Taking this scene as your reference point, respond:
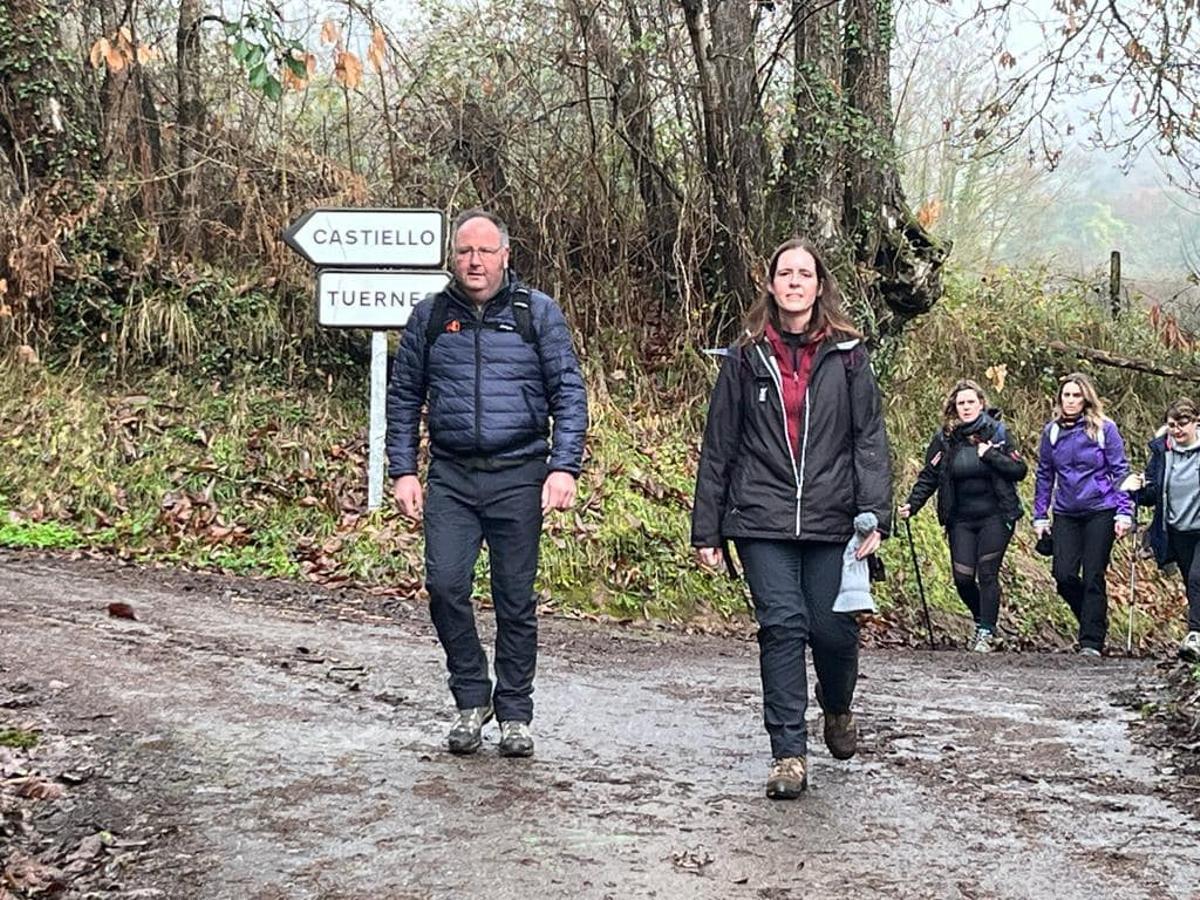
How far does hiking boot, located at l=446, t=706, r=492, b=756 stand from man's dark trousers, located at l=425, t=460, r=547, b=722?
1.2 inches

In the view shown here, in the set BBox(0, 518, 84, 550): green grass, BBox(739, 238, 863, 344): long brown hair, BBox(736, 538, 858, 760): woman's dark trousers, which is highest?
BBox(739, 238, 863, 344): long brown hair

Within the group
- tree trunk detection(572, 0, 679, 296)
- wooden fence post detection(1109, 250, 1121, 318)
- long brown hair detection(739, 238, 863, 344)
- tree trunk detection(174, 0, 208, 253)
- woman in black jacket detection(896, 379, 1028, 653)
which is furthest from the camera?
wooden fence post detection(1109, 250, 1121, 318)

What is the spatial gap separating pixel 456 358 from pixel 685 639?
5.45 metres

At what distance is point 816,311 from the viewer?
5.55 meters

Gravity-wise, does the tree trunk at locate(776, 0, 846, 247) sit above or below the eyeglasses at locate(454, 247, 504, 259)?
above

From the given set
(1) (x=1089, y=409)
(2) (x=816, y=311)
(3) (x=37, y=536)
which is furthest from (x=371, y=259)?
(2) (x=816, y=311)

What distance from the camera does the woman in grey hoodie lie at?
11.0m

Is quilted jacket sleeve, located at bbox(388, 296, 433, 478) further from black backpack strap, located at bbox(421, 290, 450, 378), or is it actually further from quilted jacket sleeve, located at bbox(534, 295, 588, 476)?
quilted jacket sleeve, located at bbox(534, 295, 588, 476)

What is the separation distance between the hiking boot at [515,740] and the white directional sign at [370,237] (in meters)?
6.28

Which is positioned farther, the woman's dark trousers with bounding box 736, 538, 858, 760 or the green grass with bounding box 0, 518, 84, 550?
the green grass with bounding box 0, 518, 84, 550

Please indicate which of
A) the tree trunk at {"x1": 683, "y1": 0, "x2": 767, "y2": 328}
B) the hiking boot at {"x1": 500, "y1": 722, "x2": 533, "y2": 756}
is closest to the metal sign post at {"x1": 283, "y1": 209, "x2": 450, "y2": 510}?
the tree trunk at {"x1": 683, "y1": 0, "x2": 767, "y2": 328}

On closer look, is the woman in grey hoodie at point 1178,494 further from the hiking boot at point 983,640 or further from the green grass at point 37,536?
the green grass at point 37,536

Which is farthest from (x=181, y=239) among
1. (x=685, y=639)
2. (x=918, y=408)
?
(x=918, y=408)

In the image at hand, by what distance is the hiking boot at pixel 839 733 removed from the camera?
5.80 meters
